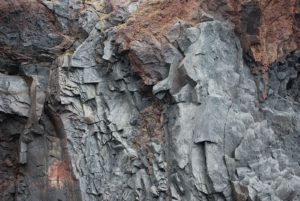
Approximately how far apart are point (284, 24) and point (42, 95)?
818 cm

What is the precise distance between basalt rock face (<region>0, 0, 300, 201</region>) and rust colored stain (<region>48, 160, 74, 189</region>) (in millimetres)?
31

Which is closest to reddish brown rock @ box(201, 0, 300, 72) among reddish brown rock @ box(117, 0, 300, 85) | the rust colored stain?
reddish brown rock @ box(117, 0, 300, 85)

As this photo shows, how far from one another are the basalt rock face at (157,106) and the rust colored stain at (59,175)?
31 mm

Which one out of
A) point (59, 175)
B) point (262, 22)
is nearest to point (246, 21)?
point (262, 22)

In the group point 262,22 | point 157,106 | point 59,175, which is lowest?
point 59,175

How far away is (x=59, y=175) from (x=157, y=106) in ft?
12.4

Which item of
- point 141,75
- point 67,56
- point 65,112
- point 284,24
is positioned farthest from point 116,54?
point 284,24

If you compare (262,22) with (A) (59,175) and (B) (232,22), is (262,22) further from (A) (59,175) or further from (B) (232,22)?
(A) (59,175)

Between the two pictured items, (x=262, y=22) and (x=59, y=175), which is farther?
(x=59, y=175)

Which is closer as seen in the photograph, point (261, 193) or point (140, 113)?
point (261, 193)

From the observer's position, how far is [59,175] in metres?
7.92

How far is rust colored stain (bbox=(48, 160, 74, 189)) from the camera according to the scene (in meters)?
7.79

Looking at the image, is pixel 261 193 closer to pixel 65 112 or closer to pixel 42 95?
pixel 65 112

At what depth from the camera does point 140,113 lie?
773 cm
